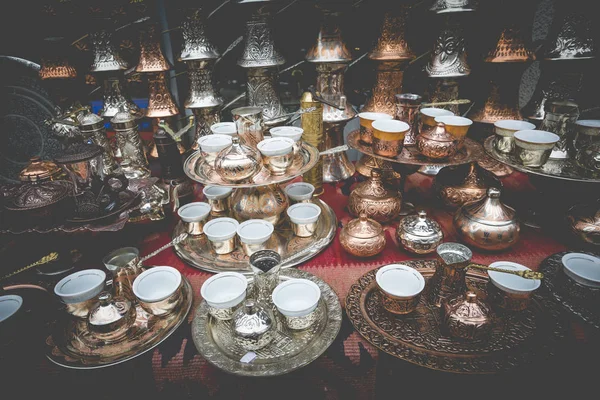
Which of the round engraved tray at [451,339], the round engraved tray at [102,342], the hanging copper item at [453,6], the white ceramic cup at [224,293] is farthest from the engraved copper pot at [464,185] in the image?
the round engraved tray at [102,342]

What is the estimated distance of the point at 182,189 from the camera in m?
1.68

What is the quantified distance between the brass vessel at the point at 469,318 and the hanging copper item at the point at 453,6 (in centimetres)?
124

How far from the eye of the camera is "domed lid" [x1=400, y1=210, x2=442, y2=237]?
1.34 metres

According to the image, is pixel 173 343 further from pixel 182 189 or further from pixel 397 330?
pixel 182 189

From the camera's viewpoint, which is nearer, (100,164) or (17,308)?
(17,308)

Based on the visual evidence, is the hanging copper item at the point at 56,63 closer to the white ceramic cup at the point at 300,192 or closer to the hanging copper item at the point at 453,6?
the white ceramic cup at the point at 300,192

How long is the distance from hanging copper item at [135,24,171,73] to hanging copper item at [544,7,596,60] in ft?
6.33

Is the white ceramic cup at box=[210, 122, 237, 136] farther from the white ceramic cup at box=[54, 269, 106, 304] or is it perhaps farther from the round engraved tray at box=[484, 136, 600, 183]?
the round engraved tray at box=[484, 136, 600, 183]

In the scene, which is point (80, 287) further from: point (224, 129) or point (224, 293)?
point (224, 129)

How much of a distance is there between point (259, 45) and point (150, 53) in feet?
2.04

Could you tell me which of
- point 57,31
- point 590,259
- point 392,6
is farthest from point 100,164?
point 590,259

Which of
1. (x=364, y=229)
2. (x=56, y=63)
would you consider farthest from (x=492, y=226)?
(x=56, y=63)

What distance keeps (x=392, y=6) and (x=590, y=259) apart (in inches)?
54.5

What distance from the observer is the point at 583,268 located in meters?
1.12
